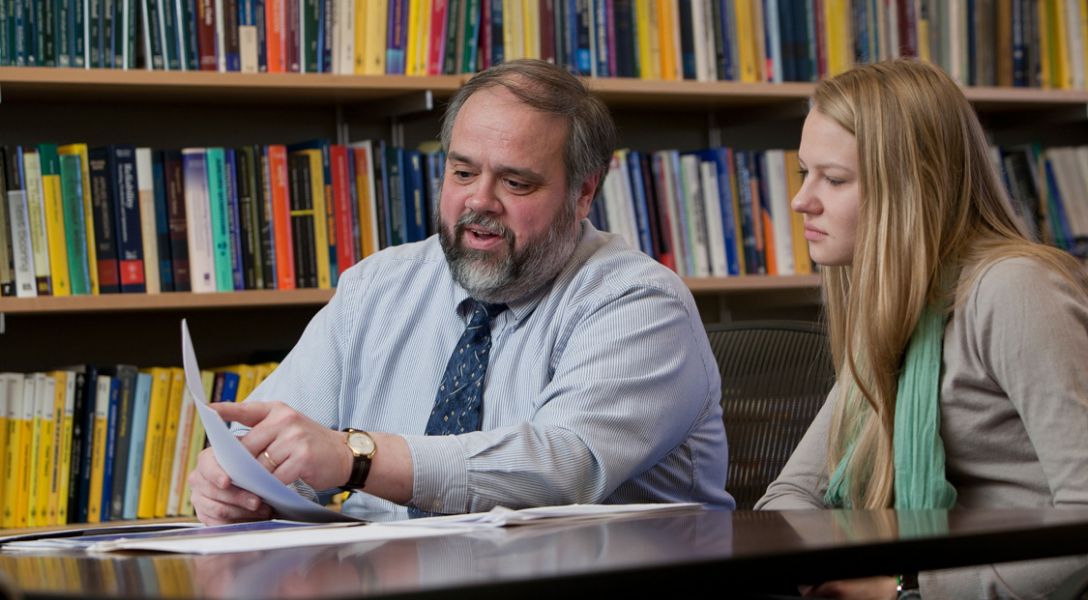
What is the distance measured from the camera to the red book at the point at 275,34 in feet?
8.36

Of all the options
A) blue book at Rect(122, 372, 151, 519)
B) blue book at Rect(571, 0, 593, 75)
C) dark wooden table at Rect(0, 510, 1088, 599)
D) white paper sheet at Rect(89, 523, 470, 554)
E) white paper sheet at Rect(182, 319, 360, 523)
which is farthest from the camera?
blue book at Rect(571, 0, 593, 75)

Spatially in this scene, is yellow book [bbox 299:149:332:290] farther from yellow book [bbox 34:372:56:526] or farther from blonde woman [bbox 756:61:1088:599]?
blonde woman [bbox 756:61:1088:599]

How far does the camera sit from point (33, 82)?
238cm

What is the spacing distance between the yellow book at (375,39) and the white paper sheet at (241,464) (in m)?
1.46

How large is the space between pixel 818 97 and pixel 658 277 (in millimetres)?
301

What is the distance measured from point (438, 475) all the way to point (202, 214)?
125cm

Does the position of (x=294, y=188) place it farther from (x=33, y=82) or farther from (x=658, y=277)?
(x=658, y=277)

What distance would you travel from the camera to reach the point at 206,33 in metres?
2.50

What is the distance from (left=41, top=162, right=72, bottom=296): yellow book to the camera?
7.86 feet

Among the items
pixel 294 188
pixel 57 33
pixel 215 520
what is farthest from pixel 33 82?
pixel 215 520

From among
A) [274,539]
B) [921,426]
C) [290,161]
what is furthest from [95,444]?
[921,426]

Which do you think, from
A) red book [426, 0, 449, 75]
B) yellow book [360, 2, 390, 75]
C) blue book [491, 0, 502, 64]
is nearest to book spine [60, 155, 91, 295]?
yellow book [360, 2, 390, 75]

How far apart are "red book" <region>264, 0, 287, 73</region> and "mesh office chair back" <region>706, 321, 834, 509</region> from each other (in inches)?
44.0

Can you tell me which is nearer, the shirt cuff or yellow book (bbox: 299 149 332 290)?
the shirt cuff
